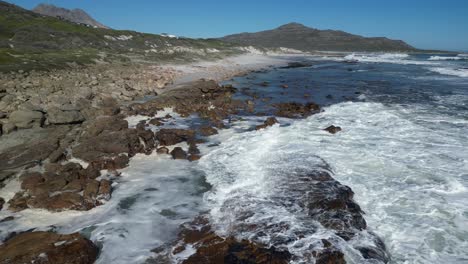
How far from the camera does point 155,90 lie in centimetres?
2556

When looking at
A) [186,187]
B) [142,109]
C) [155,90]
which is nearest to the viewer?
[186,187]

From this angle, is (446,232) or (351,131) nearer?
(446,232)

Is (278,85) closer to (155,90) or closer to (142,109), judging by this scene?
(155,90)

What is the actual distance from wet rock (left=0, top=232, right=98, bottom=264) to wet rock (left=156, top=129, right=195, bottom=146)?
6.88m

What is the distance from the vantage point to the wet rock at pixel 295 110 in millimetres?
19909

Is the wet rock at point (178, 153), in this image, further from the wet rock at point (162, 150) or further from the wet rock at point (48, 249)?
the wet rock at point (48, 249)

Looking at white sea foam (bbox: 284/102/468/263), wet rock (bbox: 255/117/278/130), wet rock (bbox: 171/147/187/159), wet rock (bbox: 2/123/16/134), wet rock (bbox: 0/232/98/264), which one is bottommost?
white sea foam (bbox: 284/102/468/263)

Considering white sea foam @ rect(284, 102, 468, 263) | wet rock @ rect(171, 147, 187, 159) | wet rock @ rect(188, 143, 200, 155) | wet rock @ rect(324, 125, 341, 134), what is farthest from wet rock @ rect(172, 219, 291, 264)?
wet rock @ rect(324, 125, 341, 134)

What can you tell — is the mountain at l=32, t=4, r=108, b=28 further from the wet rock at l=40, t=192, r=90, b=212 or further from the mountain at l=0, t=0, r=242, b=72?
the wet rock at l=40, t=192, r=90, b=212

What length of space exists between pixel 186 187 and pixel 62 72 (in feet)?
70.4

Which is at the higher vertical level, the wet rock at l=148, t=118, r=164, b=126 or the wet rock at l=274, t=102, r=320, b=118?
the wet rock at l=148, t=118, r=164, b=126

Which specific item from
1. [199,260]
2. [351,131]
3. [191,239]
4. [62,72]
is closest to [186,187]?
[191,239]

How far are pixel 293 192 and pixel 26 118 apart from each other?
39.3 ft

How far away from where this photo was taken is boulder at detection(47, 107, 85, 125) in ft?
48.6
